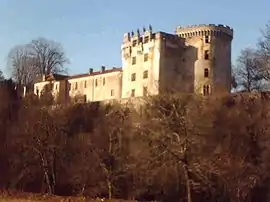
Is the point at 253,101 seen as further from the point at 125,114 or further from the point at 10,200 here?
the point at 10,200

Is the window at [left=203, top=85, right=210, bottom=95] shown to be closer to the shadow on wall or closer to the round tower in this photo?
the round tower

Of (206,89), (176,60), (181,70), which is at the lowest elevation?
(206,89)

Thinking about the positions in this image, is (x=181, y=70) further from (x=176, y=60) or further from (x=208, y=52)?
(x=208, y=52)

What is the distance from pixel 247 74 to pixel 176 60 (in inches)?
384

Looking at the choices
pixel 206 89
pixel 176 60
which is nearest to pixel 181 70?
pixel 176 60

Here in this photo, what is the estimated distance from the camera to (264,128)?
48.9 m

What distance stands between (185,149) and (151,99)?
15.3 meters

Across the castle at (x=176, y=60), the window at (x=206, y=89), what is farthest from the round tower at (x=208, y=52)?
the window at (x=206, y=89)

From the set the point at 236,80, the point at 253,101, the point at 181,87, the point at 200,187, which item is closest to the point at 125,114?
the point at 253,101

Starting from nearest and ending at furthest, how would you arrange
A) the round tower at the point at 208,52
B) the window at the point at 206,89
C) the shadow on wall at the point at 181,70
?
the window at the point at 206,89, the shadow on wall at the point at 181,70, the round tower at the point at 208,52

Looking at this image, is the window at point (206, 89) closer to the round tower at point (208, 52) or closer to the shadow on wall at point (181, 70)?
the round tower at point (208, 52)

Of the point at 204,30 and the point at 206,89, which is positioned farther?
the point at 204,30

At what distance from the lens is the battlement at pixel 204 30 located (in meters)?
78.0

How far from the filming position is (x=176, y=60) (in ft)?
254
